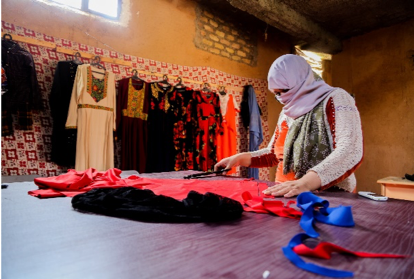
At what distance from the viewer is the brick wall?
14.4 feet

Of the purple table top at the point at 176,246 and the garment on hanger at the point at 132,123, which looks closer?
the purple table top at the point at 176,246

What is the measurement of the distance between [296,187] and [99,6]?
3.42 meters

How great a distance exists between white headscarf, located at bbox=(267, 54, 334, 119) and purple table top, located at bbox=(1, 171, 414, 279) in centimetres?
93

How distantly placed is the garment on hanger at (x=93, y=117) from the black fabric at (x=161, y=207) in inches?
77.5

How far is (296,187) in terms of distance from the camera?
1133mm

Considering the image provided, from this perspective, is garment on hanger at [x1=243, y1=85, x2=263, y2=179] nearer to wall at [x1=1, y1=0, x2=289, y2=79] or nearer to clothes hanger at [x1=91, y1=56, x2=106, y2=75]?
wall at [x1=1, y1=0, x2=289, y2=79]

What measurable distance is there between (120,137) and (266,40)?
12.2ft

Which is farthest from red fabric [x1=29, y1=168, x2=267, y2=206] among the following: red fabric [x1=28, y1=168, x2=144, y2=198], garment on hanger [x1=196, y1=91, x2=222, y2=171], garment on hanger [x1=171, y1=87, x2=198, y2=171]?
garment on hanger [x1=196, y1=91, x2=222, y2=171]

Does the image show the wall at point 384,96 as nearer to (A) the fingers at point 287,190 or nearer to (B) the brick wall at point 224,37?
(B) the brick wall at point 224,37

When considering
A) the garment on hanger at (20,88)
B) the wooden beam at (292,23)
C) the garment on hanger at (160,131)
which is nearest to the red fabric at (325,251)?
the garment on hanger at (20,88)

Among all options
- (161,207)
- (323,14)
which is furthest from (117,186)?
(323,14)

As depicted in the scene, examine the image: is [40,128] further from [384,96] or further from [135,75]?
[384,96]

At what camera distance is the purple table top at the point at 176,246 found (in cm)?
43

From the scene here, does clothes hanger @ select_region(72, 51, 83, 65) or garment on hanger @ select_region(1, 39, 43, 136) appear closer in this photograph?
garment on hanger @ select_region(1, 39, 43, 136)
